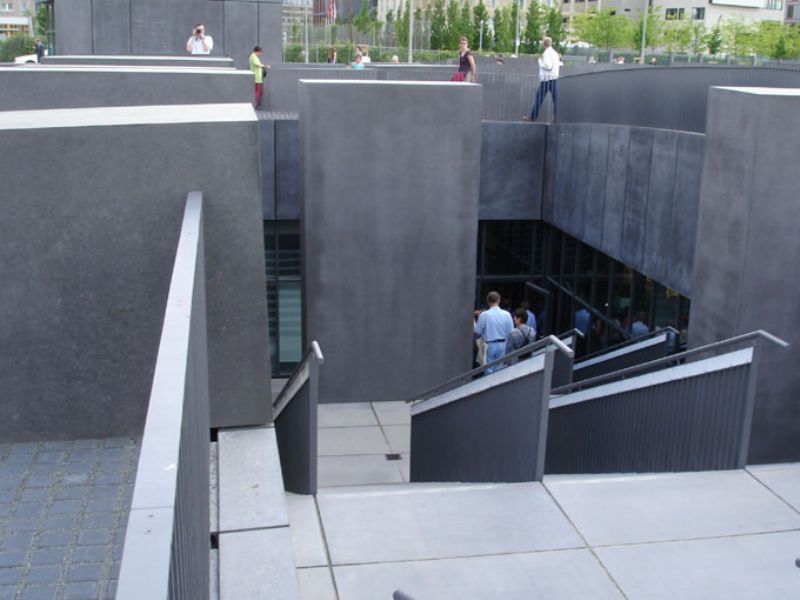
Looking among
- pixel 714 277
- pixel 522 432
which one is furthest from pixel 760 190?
pixel 522 432

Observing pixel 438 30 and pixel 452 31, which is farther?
pixel 438 30

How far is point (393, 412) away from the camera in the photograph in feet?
46.3

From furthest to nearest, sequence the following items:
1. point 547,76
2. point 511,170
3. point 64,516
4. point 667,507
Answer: point 547,76
point 511,170
point 667,507
point 64,516

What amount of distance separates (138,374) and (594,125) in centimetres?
1154

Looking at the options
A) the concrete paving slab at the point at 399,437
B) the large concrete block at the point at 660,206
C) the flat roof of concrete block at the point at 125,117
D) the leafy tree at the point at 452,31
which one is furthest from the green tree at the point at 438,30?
the flat roof of concrete block at the point at 125,117

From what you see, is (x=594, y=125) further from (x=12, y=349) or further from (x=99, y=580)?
(x=99, y=580)

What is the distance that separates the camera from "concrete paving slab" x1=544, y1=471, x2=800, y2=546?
665 cm

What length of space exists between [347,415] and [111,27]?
18.1 m

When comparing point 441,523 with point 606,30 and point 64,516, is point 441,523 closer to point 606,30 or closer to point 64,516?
point 64,516

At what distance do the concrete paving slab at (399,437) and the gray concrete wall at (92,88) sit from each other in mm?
4956

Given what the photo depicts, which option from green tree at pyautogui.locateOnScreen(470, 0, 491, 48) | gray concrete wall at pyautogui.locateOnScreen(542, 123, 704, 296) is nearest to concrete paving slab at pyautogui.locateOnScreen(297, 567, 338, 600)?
gray concrete wall at pyautogui.locateOnScreen(542, 123, 704, 296)

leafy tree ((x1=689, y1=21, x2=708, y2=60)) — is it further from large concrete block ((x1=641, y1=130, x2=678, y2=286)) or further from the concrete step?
the concrete step

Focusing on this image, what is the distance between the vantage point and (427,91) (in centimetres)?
1362

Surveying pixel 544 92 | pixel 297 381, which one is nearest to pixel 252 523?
pixel 297 381
